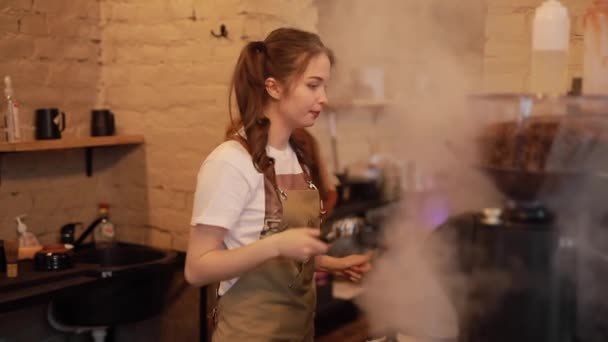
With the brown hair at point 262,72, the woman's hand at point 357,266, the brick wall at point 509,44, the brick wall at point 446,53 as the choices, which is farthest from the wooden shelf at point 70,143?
the brick wall at point 509,44

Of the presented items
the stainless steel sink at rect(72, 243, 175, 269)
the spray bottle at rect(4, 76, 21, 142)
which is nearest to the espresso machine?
the stainless steel sink at rect(72, 243, 175, 269)

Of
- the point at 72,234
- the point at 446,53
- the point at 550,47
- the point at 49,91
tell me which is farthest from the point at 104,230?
the point at 550,47

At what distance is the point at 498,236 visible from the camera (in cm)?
104

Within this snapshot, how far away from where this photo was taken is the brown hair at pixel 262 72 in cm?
156

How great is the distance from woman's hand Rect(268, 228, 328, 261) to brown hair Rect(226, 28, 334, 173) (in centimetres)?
24

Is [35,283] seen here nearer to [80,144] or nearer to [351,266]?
[80,144]

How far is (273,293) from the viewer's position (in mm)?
1601

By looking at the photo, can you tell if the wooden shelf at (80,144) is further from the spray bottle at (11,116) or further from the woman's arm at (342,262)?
the woman's arm at (342,262)

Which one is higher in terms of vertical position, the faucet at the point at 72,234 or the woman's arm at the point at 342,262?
the woman's arm at the point at 342,262

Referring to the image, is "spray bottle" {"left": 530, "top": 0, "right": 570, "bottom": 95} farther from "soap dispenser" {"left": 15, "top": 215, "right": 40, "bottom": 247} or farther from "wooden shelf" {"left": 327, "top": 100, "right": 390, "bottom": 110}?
"wooden shelf" {"left": 327, "top": 100, "right": 390, "bottom": 110}

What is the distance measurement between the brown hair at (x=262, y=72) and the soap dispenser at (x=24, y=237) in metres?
1.20

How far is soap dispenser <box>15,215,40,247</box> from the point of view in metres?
2.43

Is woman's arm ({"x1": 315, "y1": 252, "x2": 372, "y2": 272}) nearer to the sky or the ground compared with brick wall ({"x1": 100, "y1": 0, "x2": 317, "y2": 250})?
nearer to the ground

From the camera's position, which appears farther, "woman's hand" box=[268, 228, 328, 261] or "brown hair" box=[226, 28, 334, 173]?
"brown hair" box=[226, 28, 334, 173]
